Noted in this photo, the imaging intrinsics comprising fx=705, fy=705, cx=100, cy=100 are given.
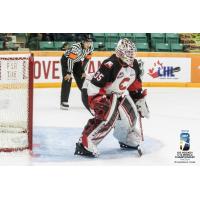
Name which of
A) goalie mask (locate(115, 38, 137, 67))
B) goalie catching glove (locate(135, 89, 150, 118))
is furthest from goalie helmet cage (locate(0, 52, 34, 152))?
goalie catching glove (locate(135, 89, 150, 118))

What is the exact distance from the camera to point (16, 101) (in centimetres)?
620

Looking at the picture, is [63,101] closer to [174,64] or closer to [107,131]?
[107,131]

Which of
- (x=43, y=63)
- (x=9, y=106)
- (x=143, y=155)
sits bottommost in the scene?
(x=143, y=155)

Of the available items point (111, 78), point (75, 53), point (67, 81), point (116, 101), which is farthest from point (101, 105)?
point (75, 53)

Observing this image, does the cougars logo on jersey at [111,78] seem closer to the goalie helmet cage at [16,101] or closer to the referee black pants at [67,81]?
the referee black pants at [67,81]

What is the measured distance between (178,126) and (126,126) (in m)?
0.46

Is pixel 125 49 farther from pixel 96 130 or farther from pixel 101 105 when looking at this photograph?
pixel 96 130

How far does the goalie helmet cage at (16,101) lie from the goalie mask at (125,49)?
29.9 inches

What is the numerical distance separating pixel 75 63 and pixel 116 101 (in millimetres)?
496

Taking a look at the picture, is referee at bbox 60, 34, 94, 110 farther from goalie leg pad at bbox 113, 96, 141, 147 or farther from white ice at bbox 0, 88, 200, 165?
goalie leg pad at bbox 113, 96, 141, 147

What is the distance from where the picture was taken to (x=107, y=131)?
6266mm

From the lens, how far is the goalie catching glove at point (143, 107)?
624cm

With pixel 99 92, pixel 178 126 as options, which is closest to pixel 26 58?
pixel 99 92

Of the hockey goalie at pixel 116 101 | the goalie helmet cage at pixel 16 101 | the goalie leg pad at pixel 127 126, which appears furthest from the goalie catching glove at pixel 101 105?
the goalie helmet cage at pixel 16 101
